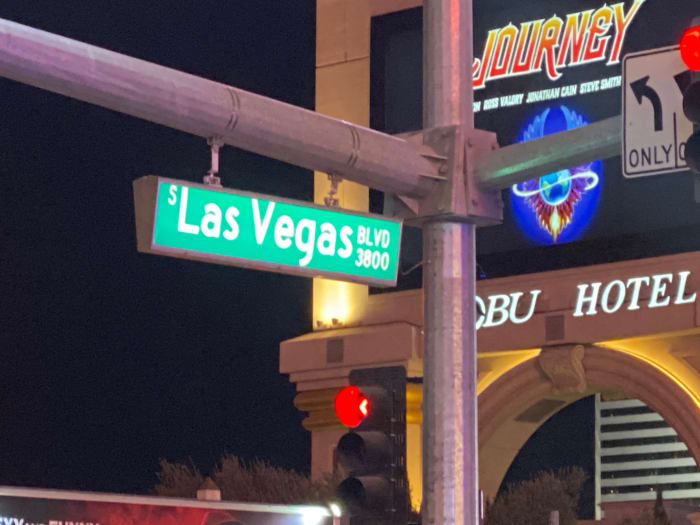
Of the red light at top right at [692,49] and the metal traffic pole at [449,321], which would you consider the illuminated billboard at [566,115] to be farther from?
the red light at top right at [692,49]

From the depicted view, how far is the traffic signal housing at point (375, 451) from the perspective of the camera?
9.05 m

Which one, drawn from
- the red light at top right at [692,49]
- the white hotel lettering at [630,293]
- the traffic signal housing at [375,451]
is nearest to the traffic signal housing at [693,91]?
the red light at top right at [692,49]

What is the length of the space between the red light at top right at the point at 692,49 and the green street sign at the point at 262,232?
92.8 inches

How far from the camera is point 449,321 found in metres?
9.13

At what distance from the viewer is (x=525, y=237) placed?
24.1m

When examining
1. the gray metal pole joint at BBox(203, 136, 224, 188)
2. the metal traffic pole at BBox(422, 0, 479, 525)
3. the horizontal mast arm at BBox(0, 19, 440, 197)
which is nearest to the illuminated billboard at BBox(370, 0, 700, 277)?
the metal traffic pole at BBox(422, 0, 479, 525)

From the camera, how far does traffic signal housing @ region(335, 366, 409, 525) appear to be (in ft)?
29.7

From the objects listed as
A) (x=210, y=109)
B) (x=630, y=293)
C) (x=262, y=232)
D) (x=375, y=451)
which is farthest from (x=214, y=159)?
(x=630, y=293)

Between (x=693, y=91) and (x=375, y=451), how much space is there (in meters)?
3.01

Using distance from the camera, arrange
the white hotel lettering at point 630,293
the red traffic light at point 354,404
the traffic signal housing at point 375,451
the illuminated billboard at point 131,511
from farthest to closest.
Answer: the white hotel lettering at point 630,293
the red traffic light at point 354,404
the traffic signal housing at point 375,451
the illuminated billboard at point 131,511

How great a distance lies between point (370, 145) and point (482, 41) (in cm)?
1648

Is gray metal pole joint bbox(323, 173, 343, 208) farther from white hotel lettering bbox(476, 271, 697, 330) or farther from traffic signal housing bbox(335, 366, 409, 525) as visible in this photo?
white hotel lettering bbox(476, 271, 697, 330)

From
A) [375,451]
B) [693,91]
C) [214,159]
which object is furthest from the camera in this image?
[375,451]

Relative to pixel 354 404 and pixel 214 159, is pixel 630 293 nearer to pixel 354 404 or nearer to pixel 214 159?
pixel 354 404
